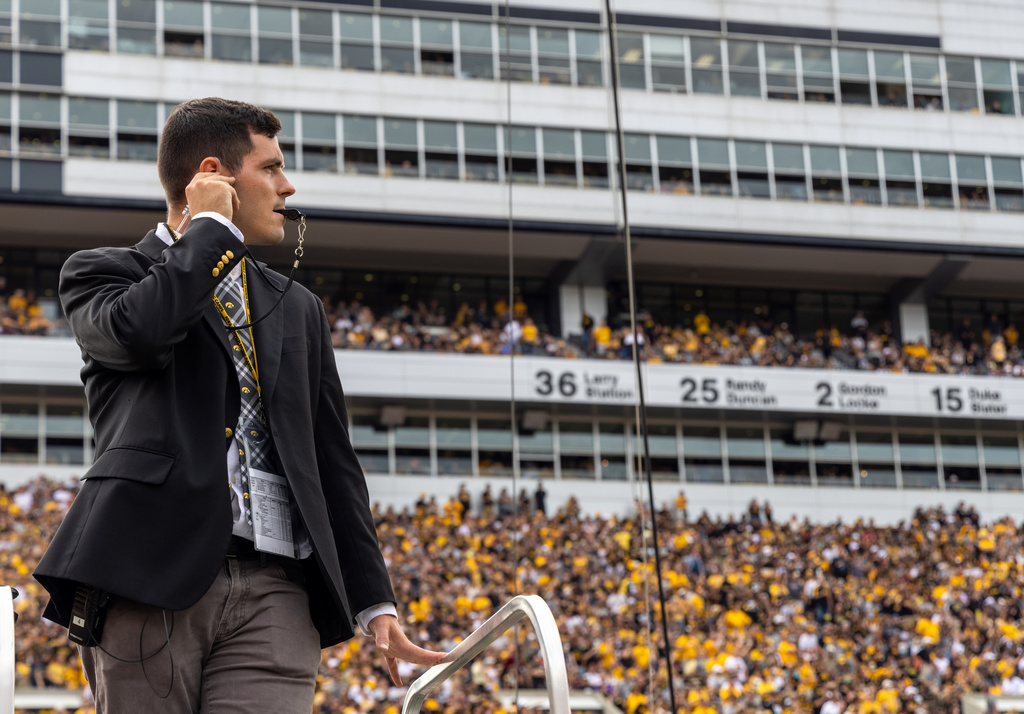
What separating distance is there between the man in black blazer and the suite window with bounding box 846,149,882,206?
30763mm

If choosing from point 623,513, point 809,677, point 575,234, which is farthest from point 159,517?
point 575,234

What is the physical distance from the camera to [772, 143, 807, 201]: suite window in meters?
31.2

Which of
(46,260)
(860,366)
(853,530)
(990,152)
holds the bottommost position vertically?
(853,530)

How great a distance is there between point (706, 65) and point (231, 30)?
36.5 ft

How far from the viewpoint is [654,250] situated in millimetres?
30125

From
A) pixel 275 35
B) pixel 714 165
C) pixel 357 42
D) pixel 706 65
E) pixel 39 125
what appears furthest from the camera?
pixel 706 65

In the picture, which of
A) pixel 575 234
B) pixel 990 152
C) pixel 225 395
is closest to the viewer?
pixel 225 395

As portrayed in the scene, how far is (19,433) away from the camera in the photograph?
86.5 ft

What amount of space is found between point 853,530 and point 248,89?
627 inches

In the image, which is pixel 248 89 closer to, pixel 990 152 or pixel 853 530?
pixel 853 530

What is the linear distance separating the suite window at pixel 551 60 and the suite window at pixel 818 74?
600 centimetres

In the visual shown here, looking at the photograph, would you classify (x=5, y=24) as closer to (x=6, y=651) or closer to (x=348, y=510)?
(x=348, y=510)

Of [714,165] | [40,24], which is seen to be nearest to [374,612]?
[40,24]

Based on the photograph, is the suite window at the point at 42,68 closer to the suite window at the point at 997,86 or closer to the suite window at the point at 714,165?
the suite window at the point at 714,165
